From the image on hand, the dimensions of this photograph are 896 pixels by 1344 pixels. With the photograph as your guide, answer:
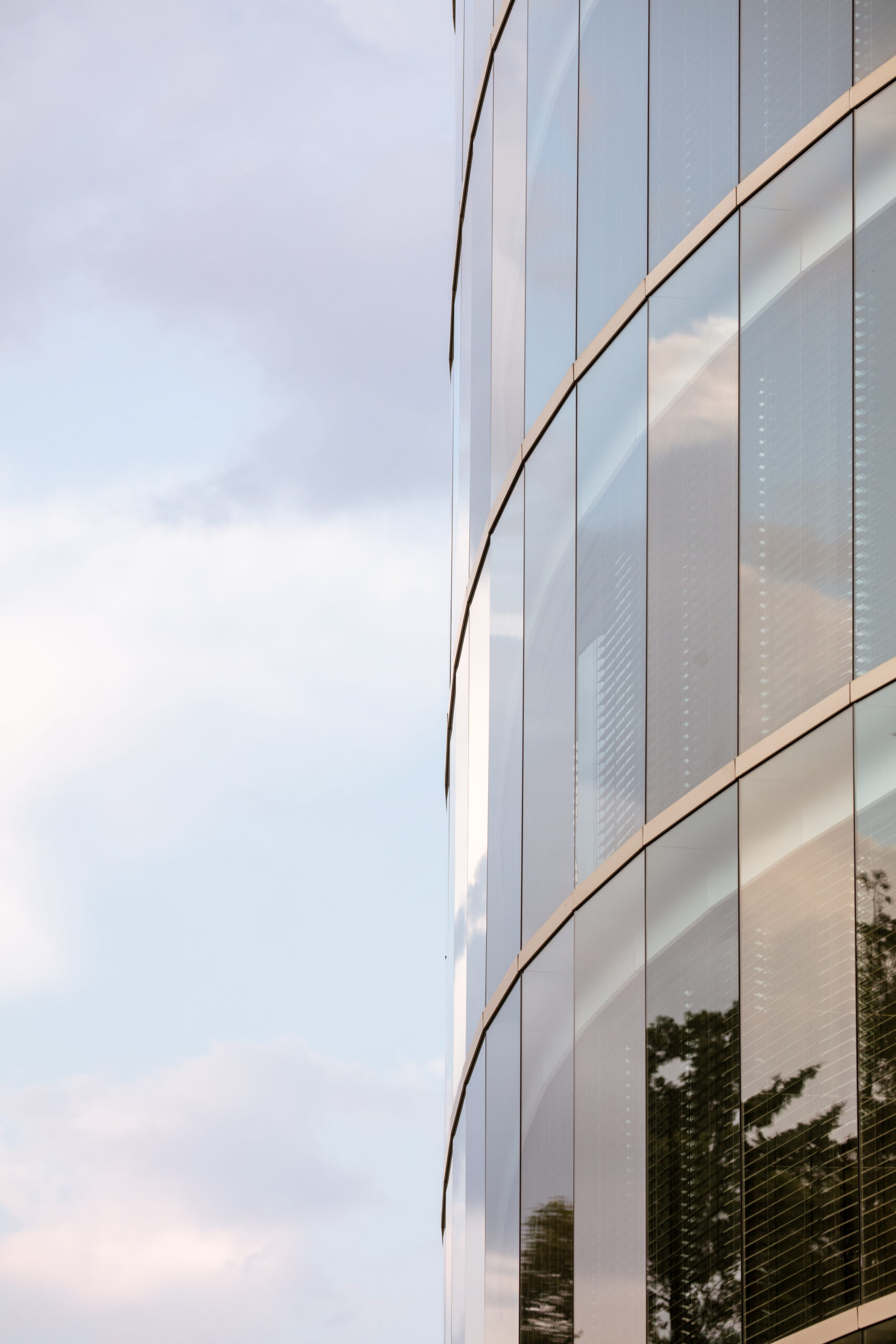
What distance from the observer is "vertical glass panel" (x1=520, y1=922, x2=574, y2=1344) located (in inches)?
628

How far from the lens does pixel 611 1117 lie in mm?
15039

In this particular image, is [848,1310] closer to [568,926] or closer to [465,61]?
[568,926]

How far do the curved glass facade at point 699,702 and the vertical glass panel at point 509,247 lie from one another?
11.4 inches

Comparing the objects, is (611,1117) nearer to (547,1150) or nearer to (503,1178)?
(547,1150)

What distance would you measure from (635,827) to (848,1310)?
181 inches

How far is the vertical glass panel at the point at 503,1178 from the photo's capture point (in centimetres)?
1769

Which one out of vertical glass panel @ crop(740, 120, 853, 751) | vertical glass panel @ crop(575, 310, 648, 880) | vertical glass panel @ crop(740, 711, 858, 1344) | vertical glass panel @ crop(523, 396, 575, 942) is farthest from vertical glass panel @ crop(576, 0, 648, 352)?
vertical glass panel @ crop(740, 711, 858, 1344)

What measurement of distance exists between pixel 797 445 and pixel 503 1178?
8.99m

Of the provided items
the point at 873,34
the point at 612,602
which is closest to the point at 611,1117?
the point at 612,602

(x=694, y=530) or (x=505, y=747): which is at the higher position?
(x=505, y=747)

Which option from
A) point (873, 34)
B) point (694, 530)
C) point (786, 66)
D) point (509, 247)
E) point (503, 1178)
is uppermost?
point (509, 247)

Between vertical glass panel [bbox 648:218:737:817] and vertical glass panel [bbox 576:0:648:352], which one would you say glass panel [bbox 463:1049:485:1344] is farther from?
vertical glass panel [bbox 576:0:648:352]

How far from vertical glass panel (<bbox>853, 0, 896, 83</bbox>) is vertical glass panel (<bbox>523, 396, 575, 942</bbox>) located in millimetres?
5158

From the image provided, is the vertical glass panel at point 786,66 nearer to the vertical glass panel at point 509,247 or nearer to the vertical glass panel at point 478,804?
the vertical glass panel at point 509,247
